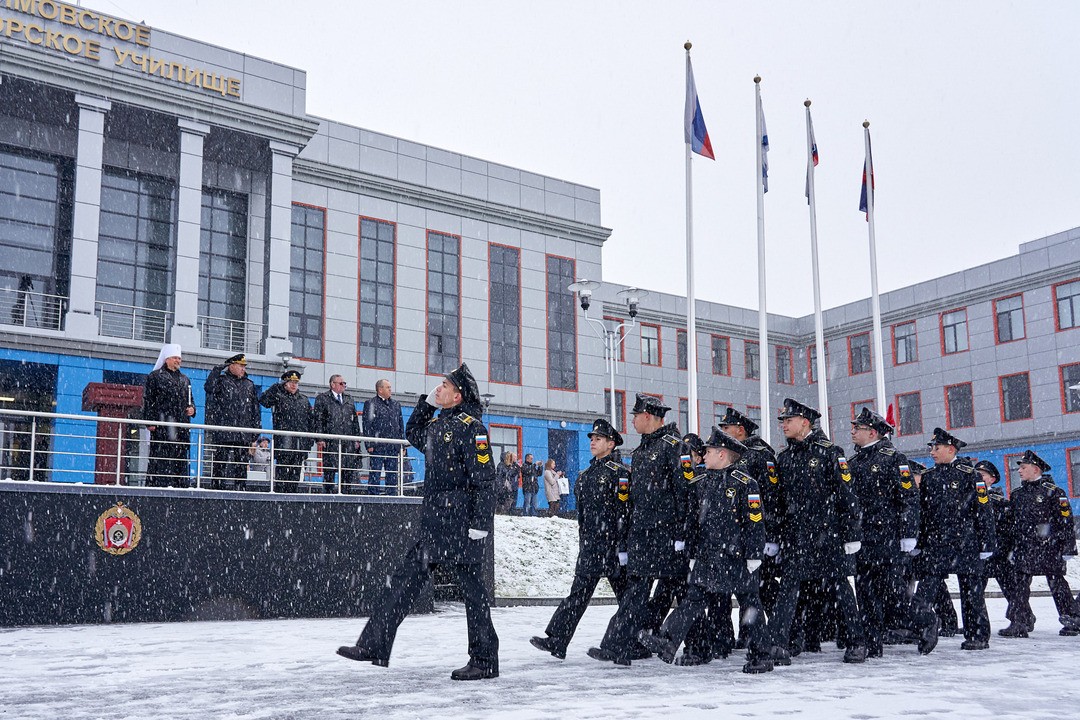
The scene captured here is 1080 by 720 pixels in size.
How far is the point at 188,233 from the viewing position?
26031mm

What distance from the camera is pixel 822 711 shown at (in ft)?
18.5

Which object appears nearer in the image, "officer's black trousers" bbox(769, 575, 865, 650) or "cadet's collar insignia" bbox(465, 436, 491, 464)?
"cadet's collar insignia" bbox(465, 436, 491, 464)

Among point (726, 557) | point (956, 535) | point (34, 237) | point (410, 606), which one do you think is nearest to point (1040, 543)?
point (956, 535)

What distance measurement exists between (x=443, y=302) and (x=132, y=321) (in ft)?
34.6

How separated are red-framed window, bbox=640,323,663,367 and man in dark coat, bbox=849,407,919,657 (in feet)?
126

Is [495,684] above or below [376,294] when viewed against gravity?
below

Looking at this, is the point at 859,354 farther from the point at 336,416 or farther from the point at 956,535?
the point at 956,535

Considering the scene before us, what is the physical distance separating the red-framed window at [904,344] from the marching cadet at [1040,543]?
37.7m

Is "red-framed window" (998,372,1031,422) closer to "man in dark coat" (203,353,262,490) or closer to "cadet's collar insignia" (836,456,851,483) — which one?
"man in dark coat" (203,353,262,490)

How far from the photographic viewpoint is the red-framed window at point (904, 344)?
47.5 metres

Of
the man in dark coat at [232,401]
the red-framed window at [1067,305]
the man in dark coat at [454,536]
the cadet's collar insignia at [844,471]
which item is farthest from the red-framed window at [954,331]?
the man in dark coat at [454,536]

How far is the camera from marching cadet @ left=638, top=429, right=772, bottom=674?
779 centimetres

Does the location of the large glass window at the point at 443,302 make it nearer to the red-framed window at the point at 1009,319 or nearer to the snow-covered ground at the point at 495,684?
the snow-covered ground at the point at 495,684

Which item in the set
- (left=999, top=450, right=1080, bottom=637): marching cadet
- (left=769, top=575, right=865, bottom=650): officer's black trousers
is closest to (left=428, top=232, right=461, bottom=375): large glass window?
(left=999, top=450, right=1080, bottom=637): marching cadet
